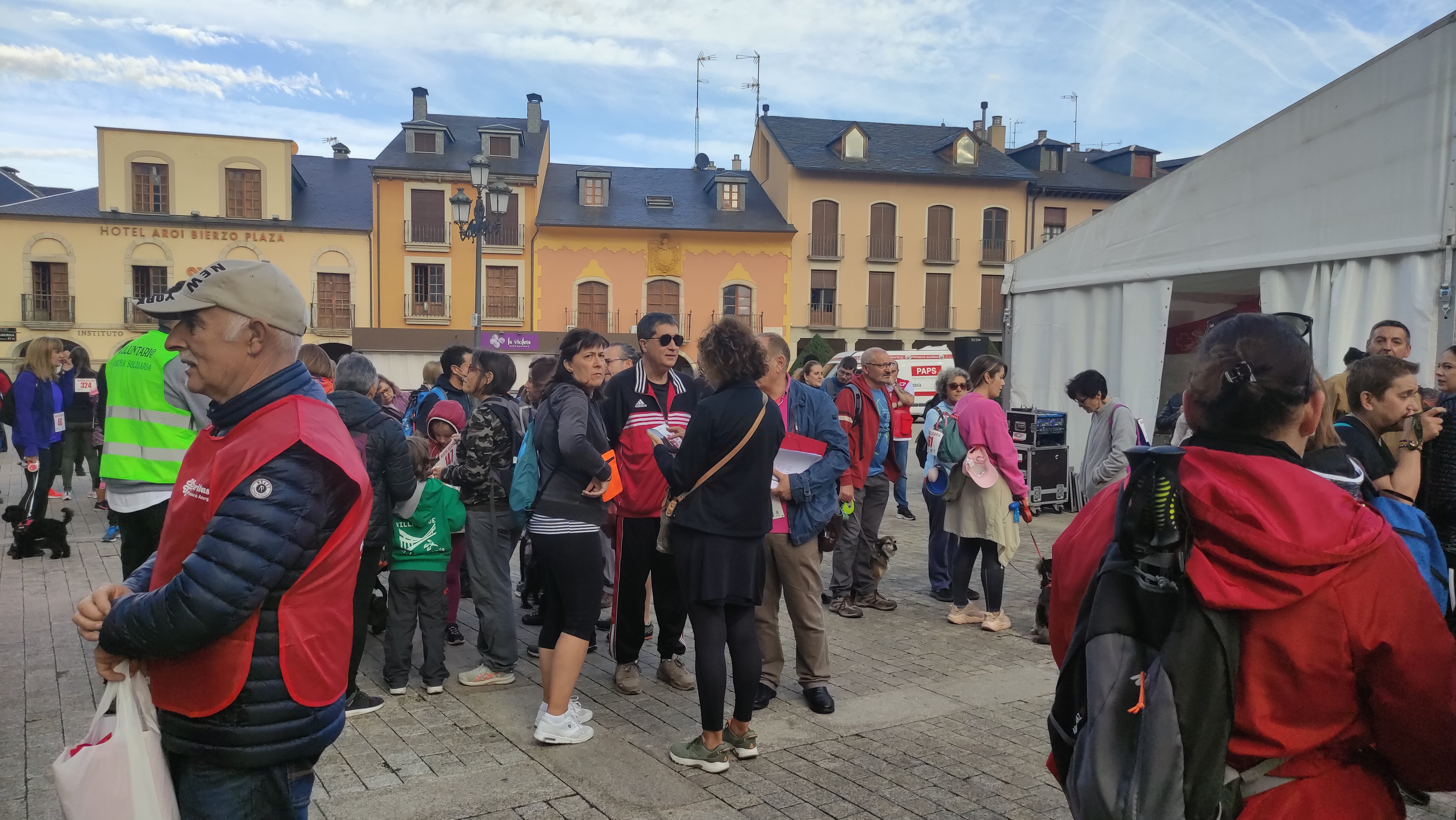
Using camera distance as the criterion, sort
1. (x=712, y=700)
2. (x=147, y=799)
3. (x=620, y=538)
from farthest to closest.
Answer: (x=620, y=538), (x=712, y=700), (x=147, y=799)

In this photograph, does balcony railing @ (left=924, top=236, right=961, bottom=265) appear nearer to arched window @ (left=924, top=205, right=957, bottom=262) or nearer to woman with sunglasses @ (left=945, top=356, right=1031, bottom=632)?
arched window @ (left=924, top=205, right=957, bottom=262)

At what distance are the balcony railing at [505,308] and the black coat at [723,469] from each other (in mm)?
34142

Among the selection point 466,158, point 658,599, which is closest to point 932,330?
point 466,158

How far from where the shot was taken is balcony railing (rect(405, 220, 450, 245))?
3594 cm

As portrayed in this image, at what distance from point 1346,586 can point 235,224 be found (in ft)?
128

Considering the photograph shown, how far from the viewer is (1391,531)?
1.60 m

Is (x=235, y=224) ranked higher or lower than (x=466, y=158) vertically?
lower

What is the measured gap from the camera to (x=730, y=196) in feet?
129

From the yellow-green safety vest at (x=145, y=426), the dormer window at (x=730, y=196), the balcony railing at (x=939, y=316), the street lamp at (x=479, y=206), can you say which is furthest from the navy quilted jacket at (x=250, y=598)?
the balcony railing at (x=939, y=316)

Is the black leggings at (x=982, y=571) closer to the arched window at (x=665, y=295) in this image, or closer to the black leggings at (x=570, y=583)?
the black leggings at (x=570, y=583)

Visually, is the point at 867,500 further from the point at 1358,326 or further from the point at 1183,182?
the point at 1183,182

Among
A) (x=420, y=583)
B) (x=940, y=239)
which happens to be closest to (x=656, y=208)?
(x=940, y=239)

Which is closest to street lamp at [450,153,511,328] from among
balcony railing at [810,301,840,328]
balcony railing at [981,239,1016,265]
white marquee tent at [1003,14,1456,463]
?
white marquee tent at [1003,14,1456,463]

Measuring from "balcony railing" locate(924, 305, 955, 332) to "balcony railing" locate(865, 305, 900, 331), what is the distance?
1295mm
